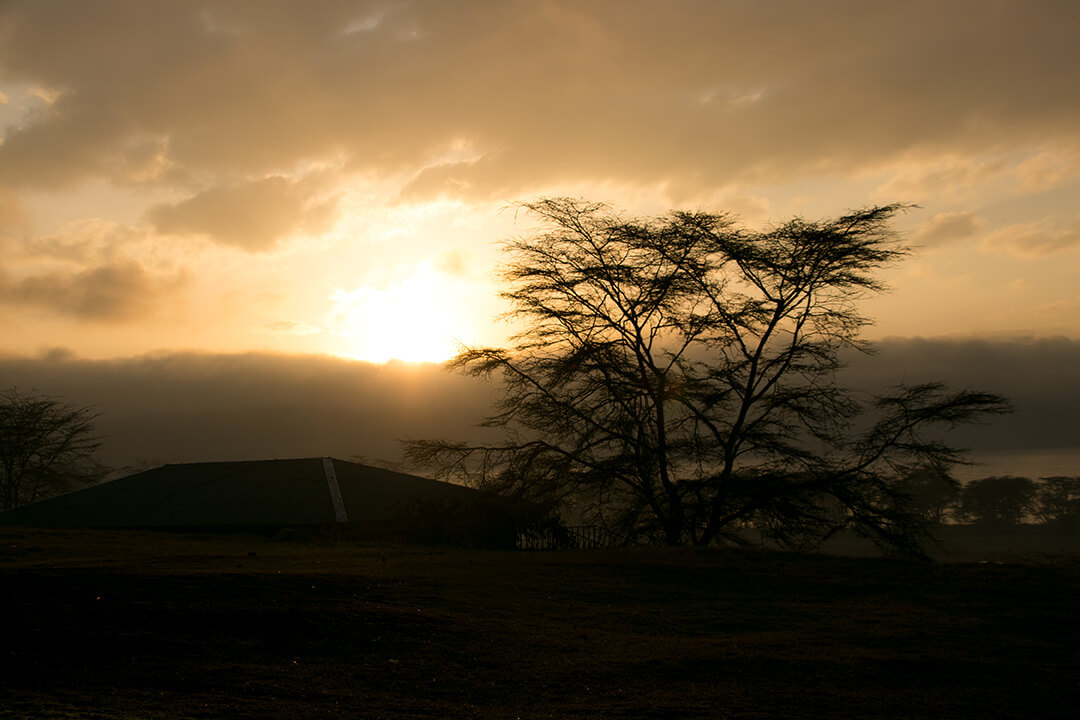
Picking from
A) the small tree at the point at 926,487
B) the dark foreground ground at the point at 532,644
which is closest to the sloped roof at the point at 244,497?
the dark foreground ground at the point at 532,644

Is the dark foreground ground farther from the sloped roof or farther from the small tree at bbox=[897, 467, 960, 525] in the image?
the sloped roof

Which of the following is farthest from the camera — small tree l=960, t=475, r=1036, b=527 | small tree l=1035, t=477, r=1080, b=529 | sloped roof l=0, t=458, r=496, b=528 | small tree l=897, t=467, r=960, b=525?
small tree l=1035, t=477, r=1080, b=529

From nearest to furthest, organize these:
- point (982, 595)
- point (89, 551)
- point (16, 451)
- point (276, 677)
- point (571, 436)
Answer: point (276, 677) → point (982, 595) → point (89, 551) → point (571, 436) → point (16, 451)

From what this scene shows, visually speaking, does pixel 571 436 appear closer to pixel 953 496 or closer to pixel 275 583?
pixel 275 583

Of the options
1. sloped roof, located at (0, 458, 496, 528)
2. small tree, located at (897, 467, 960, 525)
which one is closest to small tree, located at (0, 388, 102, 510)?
sloped roof, located at (0, 458, 496, 528)

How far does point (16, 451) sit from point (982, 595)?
44110mm

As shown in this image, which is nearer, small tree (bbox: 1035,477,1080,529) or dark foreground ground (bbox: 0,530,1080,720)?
dark foreground ground (bbox: 0,530,1080,720)

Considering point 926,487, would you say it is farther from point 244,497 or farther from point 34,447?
point 34,447

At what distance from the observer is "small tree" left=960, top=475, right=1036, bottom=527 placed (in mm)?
32000

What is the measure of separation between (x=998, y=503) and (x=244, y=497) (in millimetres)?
30126

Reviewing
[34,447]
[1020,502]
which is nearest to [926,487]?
[1020,502]

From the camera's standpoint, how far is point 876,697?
671 cm

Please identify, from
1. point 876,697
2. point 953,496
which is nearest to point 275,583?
point 876,697

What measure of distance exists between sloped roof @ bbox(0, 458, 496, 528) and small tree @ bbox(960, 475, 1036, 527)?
21.5 m
